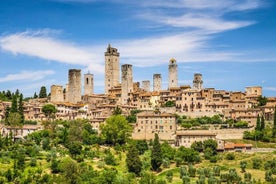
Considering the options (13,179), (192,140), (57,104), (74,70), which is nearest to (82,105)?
(57,104)

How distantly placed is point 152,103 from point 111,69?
11052 millimetres

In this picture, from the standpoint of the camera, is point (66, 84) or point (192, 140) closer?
point (192, 140)

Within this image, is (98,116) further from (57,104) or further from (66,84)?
(66,84)

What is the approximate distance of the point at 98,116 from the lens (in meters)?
63.1

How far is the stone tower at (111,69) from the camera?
76.1 metres

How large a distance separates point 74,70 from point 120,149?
80.4 ft

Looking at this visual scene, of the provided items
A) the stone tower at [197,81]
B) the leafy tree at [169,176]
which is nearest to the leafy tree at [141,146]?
the leafy tree at [169,176]

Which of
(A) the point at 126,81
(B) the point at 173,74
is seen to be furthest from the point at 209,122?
(B) the point at 173,74

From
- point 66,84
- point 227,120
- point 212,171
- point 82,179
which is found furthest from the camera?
point 66,84

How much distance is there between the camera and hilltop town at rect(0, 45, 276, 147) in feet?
186

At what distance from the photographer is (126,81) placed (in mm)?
71250

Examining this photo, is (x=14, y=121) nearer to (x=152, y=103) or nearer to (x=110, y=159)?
(x=110, y=159)

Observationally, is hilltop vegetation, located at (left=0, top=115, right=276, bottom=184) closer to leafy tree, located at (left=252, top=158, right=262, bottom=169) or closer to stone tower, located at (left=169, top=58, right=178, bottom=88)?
leafy tree, located at (left=252, top=158, right=262, bottom=169)

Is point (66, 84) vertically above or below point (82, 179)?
above
